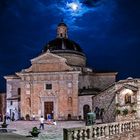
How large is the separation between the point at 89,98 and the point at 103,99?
5052mm

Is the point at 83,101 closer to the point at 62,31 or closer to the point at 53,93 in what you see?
the point at 53,93

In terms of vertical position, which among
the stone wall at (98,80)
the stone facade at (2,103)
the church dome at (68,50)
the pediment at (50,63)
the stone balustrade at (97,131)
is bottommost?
the stone balustrade at (97,131)

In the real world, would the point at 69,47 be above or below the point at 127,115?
above

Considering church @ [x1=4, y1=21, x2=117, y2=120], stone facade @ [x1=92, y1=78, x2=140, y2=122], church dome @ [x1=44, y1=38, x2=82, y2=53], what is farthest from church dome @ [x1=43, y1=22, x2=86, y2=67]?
stone facade @ [x1=92, y1=78, x2=140, y2=122]

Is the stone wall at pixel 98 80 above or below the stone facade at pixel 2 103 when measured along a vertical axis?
above

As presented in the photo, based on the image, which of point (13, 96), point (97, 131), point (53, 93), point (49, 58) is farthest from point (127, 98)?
point (97, 131)

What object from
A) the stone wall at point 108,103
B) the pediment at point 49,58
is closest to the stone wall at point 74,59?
the pediment at point 49,58

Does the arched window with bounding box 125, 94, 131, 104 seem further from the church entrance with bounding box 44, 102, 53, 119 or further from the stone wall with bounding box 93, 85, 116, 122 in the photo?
the church entrance with bounding box 44, 102, 53, 119

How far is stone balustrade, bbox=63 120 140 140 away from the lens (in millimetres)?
15934

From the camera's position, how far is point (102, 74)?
60969 mm

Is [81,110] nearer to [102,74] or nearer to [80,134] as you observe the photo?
[102,74]

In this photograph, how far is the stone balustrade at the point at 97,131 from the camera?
15.9m

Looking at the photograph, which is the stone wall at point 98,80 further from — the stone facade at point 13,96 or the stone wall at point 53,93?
the stone facade at point 13,96

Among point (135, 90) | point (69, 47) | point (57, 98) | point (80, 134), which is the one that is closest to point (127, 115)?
point (135, 90)
